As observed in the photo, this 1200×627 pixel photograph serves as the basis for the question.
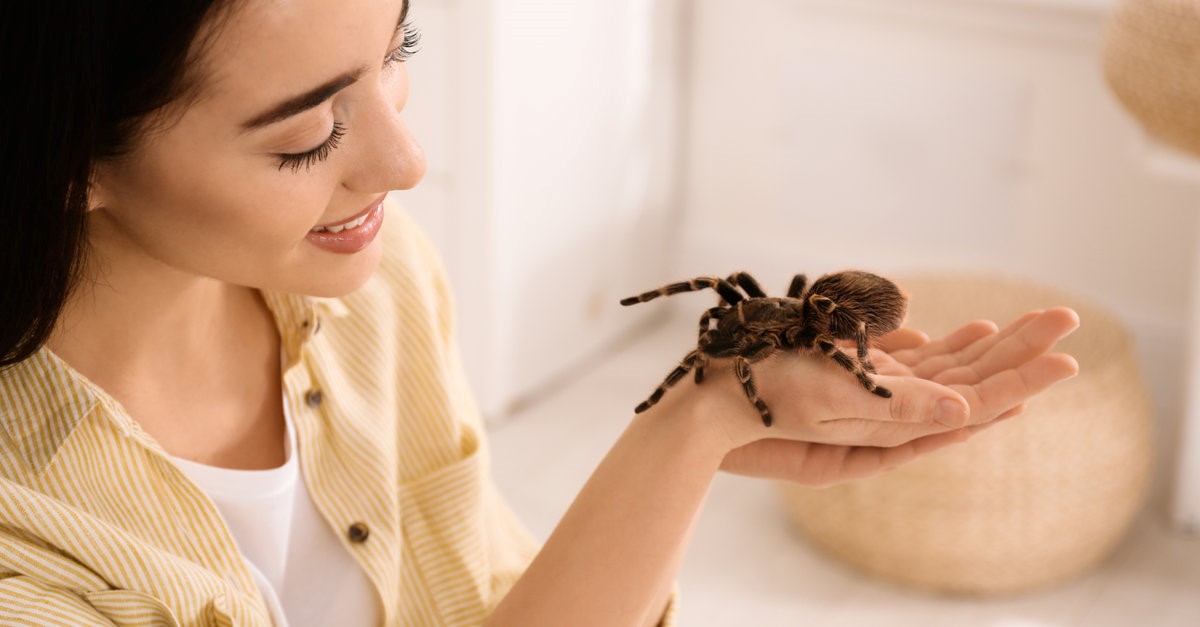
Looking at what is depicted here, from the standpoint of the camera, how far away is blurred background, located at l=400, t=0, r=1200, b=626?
2.40m

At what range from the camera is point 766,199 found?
3199 mm

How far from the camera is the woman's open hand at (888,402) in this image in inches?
42.7

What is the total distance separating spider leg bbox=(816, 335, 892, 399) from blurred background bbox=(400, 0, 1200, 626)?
3.86 ft

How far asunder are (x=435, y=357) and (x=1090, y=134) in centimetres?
193

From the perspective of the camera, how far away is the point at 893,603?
2.25 metres

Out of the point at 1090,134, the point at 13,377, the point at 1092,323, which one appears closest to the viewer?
the point at 13,377

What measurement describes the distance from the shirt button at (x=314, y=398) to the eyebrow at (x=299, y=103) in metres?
0.35

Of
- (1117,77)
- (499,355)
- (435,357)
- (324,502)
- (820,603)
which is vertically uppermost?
(1117,77)

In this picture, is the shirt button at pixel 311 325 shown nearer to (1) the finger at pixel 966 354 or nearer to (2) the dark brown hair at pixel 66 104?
(2) the dark brown hair at pixel 66 104

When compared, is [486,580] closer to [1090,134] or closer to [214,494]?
[214,494]

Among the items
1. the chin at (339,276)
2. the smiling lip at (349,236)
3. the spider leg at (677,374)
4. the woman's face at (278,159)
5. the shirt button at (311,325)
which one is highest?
the woman's face at (278,159)

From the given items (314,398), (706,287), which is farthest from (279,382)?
(706,287)

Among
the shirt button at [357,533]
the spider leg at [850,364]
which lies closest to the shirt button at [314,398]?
the shirt button at [357,533]

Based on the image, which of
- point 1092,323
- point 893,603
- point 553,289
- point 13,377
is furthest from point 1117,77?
point 13,377
